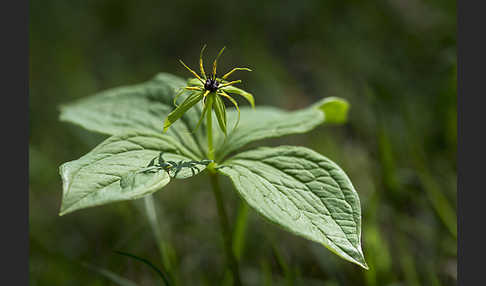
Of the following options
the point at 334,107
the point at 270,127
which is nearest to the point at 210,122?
the point at 270,127

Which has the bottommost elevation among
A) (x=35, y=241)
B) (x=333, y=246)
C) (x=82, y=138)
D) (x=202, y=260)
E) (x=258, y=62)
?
(x=202, y=260)

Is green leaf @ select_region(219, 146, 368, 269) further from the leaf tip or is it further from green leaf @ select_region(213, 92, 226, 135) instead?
the leaf tip

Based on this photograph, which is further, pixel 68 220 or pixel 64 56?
pixel 64 56

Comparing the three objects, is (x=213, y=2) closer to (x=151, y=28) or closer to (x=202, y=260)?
(x=151, y=28)

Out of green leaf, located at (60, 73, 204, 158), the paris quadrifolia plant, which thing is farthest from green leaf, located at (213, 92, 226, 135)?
green leaf, located at (60, 73, 204, 158)

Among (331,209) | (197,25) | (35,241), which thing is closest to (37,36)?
(197,25)

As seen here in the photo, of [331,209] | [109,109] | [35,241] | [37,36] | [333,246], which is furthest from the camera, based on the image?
[37,36]

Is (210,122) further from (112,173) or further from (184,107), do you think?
(112,173)

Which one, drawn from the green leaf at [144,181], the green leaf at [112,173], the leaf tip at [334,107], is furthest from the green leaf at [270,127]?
the green leaf at [144,181]
